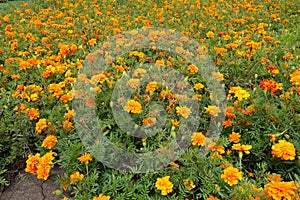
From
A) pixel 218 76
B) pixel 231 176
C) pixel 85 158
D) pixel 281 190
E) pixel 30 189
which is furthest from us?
pixel 218 76

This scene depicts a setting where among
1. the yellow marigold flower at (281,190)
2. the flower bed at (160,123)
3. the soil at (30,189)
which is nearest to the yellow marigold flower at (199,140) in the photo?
the flower bed at (160,123)

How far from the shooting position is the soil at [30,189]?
2078 mm

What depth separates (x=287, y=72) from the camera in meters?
→ 2.92

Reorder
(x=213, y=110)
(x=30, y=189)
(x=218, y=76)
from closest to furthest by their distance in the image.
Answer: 1. (x=30, y=189)
2. (x=213, y=110)
3. (x=218, y=76)

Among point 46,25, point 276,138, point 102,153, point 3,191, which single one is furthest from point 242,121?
point 46,25

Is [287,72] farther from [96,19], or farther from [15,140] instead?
[96,19]

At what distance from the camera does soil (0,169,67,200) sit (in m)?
2.08

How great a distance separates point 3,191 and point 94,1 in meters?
4.95

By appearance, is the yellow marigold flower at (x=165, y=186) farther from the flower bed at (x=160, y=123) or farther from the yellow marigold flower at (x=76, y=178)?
the yellow marigold flower at (x=76, y=178)

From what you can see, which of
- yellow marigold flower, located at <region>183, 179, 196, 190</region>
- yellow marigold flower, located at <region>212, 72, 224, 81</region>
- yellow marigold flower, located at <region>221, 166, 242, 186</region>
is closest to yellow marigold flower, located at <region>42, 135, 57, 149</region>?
yellow marigold flower, located at <region>183, 179, 196, 190</region>

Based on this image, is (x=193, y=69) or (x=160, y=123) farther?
(x=193, y=69)

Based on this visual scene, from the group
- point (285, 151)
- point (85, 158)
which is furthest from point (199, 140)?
point (85, 158)

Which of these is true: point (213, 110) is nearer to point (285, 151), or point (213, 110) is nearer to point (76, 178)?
point (285, 151)

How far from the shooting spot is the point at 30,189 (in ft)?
7.02
